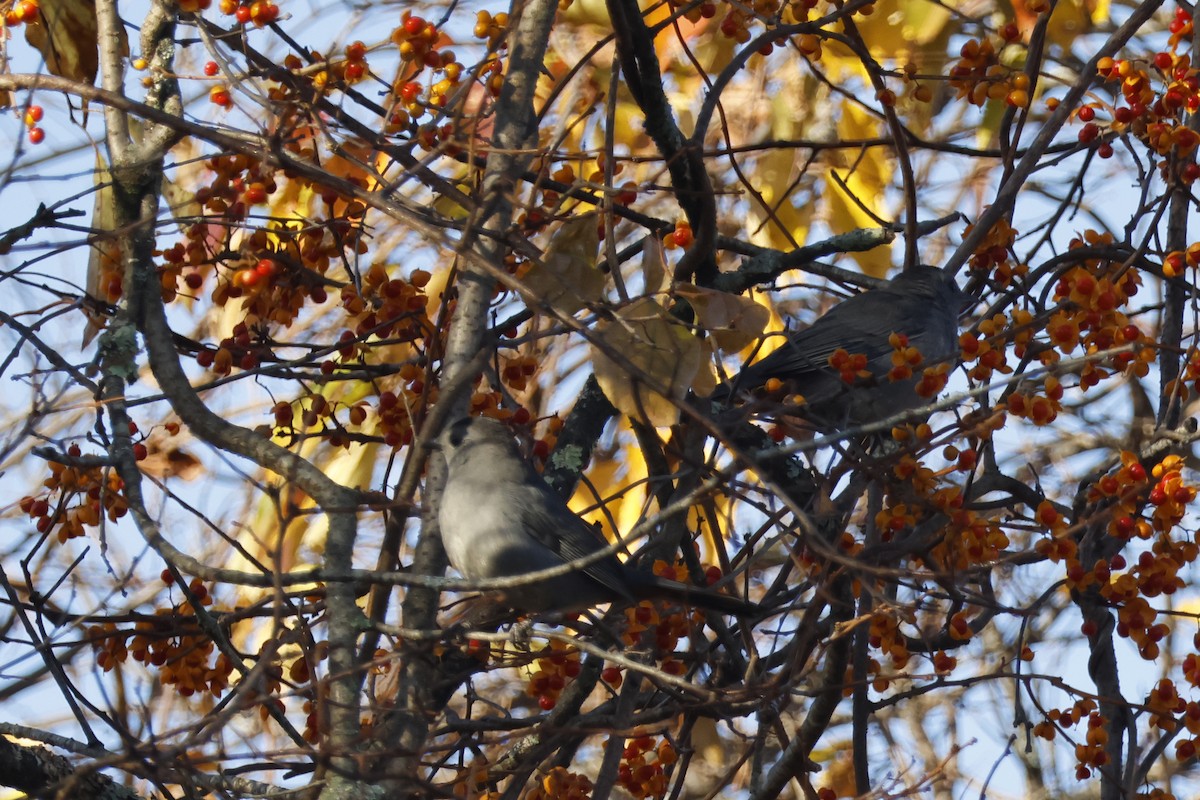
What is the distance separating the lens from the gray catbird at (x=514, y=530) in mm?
4371

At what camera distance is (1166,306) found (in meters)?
4.77

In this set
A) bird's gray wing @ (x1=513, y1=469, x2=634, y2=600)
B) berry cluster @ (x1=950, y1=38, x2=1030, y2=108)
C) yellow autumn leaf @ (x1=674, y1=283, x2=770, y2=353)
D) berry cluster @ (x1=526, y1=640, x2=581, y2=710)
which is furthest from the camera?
bird's gray wing @ (x1=513, y1=469, x2=634, y2=600)

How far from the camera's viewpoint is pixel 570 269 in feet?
11.7

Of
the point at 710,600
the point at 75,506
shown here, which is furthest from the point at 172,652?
the point at 710,600

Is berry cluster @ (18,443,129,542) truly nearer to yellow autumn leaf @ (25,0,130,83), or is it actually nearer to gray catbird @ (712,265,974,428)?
yellow autumn leaf @ (25,0,130,83)

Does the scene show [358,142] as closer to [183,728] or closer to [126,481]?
[126,481]

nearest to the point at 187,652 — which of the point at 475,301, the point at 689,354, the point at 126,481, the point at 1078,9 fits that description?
the point at 126,481

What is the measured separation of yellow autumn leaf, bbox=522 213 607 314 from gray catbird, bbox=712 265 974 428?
1.90 meters

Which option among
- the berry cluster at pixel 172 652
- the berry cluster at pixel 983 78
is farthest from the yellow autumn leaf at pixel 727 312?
the berry cluster at pixel 172 652

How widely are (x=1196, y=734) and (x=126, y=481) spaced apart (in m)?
2.93

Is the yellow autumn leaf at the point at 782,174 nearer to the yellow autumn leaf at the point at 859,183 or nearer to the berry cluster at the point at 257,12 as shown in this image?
the yellow autumn leaf at the point at 859,183

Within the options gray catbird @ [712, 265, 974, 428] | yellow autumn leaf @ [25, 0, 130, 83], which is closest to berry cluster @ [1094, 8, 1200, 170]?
gray catbird @ [712, 265, 974, 428]

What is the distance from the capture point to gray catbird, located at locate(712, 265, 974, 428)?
222 inches

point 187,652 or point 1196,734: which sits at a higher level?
point 1196,734
